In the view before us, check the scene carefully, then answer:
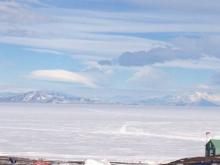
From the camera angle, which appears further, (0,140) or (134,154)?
(0,140)

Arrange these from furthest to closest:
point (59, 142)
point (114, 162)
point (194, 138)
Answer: point (194, 138) < point (59, 142) < point (114, 162)

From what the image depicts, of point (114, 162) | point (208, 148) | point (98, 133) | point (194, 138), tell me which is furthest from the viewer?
point (98, 133)

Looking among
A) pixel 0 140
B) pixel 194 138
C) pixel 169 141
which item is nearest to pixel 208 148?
pixel 169 141

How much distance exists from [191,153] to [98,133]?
40.8m

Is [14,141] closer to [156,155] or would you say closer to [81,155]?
[81,155]

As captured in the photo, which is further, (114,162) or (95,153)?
(95,153)

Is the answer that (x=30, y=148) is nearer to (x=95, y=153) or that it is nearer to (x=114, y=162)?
(x=95, y=153)

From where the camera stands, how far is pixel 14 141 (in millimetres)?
110188

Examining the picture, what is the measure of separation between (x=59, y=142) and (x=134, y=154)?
21.3 metres

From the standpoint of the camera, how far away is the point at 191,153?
309ft

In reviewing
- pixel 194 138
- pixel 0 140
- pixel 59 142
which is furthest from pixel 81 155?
pixel 194 138

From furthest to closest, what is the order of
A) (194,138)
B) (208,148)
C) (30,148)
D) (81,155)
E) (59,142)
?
1. (194,138)
2. (59,142)
3. (30,148)
4. (81,155)
5. (208,148)

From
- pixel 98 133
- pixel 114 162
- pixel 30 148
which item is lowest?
pixel 114 162

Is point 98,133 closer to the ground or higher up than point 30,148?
higher up
